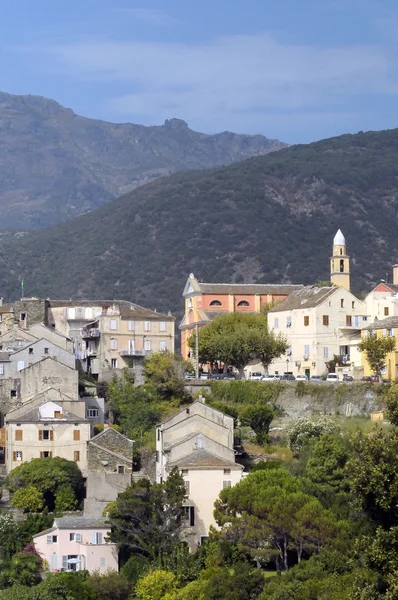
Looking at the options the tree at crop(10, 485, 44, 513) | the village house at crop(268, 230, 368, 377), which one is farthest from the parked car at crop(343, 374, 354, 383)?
the tree at crop(10, 485, 44, 513)

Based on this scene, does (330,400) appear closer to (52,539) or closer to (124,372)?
(124,372)

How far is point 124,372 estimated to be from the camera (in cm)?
9881

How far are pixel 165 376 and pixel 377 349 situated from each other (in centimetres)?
1427

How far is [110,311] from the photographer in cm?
10381

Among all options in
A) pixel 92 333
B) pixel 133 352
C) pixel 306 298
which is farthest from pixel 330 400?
pixel 92 333

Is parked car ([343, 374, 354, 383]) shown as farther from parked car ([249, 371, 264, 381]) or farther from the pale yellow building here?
parked car ([249, 371, 264, 381])

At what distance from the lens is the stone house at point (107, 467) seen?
80375 mm

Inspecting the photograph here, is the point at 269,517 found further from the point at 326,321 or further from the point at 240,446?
the point at 326,321

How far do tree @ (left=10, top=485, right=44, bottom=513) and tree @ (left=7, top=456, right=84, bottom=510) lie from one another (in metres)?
0.36

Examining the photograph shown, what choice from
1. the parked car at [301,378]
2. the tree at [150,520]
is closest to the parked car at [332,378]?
the parked car at [301,378]

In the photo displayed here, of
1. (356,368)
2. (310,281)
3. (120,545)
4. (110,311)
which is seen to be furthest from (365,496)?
(310,281)

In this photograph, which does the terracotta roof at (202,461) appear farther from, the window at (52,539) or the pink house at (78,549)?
the window at (52,539)

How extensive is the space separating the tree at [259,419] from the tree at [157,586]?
18225 mm

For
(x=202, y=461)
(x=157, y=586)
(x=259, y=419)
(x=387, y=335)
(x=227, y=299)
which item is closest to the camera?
(x=157, y=586)
